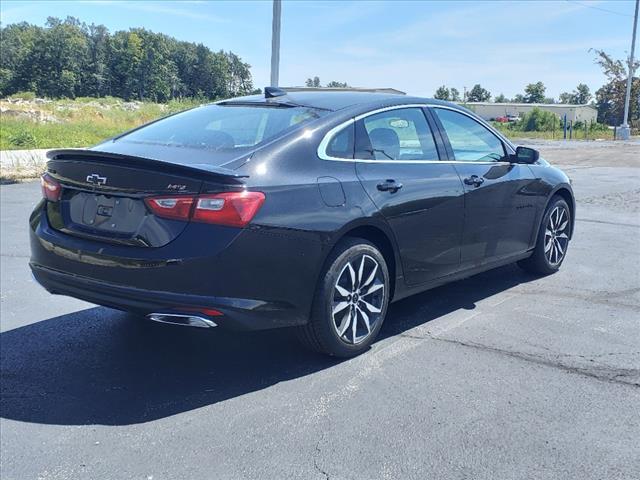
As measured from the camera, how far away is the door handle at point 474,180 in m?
4.88

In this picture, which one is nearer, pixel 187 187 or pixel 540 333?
pixel 187 187

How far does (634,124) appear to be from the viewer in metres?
63.4

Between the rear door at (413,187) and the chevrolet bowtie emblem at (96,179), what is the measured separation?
1522mm

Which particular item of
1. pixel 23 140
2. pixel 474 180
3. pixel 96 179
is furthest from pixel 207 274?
pixel 23 140

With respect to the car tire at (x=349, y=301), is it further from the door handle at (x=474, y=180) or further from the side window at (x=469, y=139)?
the side window at (x=469, y=139)

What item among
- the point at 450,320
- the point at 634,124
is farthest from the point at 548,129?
the point at 450,320

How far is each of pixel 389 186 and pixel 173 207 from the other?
1.48 m

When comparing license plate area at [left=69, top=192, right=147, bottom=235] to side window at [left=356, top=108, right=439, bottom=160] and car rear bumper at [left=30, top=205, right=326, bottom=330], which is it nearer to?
car rear bumper at [left=30, top=205, right=326, bottom=330]

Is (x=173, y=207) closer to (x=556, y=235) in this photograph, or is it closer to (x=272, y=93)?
(x=272, y=93)

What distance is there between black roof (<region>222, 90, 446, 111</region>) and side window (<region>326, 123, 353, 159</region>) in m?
0.22

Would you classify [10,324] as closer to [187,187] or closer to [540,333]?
[187,187]

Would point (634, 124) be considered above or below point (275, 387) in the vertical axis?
above

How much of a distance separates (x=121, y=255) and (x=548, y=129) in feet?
214

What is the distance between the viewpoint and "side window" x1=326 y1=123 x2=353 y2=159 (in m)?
3.98
